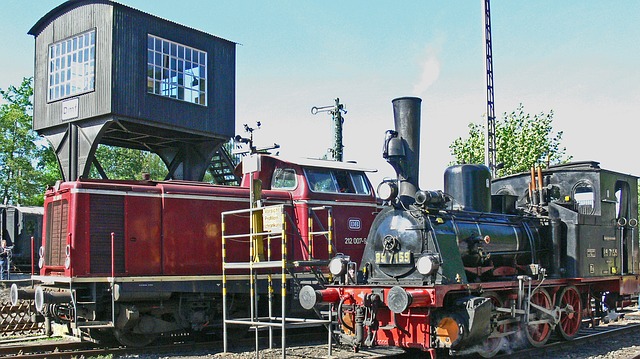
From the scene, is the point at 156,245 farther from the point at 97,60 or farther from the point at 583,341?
the point at 97,60

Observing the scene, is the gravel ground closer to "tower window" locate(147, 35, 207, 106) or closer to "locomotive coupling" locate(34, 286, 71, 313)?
"locomotive coupling" locate(34, 286, 71, 313)

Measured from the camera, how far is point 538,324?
36.1 feet

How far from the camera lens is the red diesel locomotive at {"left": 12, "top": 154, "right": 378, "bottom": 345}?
11.0 meters

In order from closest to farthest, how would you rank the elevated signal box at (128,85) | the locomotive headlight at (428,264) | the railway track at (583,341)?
1. the locomotive headlight at (428,264)
2. the railway track at (583,341)
3. the elevated signal box at (128,85)

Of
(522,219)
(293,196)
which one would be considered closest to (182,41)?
(293,196)

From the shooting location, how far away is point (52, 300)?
34.8 ft

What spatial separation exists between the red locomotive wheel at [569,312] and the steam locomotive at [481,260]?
0.08ft

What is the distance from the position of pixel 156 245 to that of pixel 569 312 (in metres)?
7.73

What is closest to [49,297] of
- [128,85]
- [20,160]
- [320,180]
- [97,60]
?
[320,180]

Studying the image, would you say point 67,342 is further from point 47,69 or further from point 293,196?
point 47,69

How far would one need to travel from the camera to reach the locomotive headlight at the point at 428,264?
9.02 m

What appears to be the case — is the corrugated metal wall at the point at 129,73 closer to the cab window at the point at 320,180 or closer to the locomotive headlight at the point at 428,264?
the cab window at the point at 320,180

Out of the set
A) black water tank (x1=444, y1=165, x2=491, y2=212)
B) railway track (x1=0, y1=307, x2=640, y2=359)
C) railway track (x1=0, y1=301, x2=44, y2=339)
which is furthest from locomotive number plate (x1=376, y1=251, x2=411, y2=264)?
railway track (x1=0, y1=301, x2=44, y2=339)

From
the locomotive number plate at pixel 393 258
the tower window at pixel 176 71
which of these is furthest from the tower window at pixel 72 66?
the locomotive number plate at pixel 393 258
